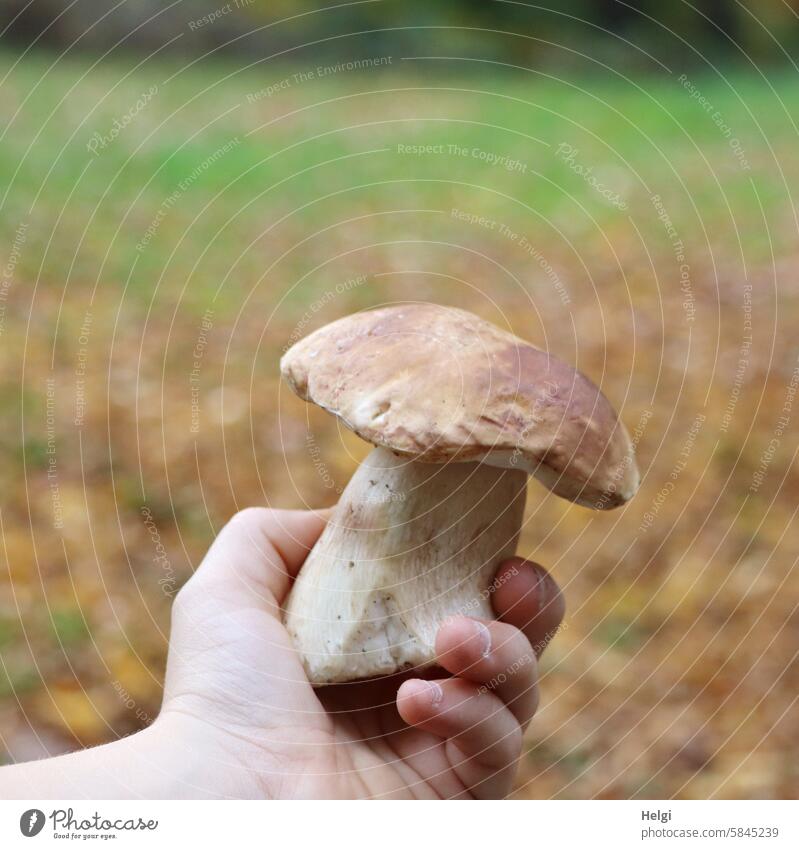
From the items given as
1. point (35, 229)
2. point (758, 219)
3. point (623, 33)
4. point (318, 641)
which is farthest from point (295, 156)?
point (318, 641)

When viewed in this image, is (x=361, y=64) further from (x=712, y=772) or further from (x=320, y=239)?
(x=712, y=772)

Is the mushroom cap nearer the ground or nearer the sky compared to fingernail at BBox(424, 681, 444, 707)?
nearer the sky

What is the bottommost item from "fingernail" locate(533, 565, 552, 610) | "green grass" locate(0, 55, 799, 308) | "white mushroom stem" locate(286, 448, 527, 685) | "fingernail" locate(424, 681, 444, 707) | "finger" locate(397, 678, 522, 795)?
"finger" locate(397, 678, 522, 795)

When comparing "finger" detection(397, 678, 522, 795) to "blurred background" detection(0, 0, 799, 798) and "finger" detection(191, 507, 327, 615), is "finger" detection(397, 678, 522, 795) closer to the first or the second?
"finger" detection(191, 507, 327, 615)

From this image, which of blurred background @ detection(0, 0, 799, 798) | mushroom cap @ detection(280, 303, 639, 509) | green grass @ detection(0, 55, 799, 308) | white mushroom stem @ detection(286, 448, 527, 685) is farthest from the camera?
green grass @ detection(0, 55, 799, 308)

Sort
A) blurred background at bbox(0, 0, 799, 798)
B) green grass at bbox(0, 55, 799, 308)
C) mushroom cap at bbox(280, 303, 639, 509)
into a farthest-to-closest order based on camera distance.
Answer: green grass at bbox(0, 55, 799, 308) → blurred background at bbox(0, 0, 799, 798) → mushroom cap at bbox(280, 303, 639, 509)

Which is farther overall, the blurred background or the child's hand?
the blurred background

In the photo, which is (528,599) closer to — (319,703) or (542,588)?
(542,588)

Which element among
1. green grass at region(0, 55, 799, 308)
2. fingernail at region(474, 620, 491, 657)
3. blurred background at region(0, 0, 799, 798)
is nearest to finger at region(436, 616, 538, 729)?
fingernail at region(474, 620, 491, 657)
